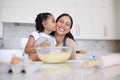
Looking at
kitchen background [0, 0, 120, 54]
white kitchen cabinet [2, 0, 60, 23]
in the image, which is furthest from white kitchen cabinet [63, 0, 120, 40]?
white kitchen cabinet [2, 0, 60, 23]

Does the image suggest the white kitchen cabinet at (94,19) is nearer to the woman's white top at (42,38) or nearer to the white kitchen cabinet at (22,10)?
the white kitchen cabinet at (22,10)

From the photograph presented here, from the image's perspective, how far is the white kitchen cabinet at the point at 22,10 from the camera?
2.45 metres

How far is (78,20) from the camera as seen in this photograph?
267 cm

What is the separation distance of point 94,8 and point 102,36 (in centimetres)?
42

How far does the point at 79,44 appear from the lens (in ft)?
9.38

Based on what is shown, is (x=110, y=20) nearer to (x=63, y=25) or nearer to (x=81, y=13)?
(x=81, y=13)

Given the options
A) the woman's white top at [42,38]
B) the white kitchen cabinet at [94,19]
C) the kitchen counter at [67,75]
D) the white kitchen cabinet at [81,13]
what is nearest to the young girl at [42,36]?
the woman's white top at [42,38]

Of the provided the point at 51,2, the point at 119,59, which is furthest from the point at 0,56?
the point at 119,59

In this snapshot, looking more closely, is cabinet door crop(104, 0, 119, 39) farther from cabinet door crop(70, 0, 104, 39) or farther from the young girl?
the young girl

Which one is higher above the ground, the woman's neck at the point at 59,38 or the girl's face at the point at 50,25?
the girl's face at the point at 50,25

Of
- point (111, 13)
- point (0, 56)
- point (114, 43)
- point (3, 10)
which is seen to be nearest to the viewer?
point (0, 56)

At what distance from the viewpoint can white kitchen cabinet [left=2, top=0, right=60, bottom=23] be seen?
245 centimetres

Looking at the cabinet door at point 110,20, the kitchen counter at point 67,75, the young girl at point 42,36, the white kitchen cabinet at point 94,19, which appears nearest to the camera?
the kitchen counter at point 67,75

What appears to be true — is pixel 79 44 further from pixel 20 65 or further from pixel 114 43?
pixel 20 65
